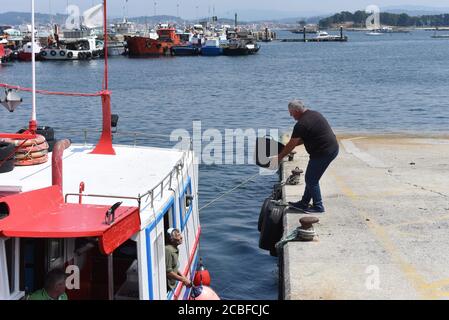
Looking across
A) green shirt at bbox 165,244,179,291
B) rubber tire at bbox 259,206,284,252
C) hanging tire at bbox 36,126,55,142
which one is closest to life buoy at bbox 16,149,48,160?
hanging tire at bbox 36,126,55,142

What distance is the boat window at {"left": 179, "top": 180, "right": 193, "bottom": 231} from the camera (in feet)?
36.9

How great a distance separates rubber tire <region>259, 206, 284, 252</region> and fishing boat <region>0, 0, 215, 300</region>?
211 centimetres

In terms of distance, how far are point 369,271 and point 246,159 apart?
705 inches

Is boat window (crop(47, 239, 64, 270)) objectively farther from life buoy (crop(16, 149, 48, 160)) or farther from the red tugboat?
the red tugboat

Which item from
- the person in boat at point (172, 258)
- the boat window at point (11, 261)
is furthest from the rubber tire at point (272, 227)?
the boat window at point (11, 261)

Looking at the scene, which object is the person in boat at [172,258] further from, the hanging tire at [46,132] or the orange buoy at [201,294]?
the hanging tire at [46,132]

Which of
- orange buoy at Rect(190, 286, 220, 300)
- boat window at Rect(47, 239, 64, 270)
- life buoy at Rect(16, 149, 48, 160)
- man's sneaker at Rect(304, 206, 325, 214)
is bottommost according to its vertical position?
orange buoy at Rect(190, 286, 220, 300)

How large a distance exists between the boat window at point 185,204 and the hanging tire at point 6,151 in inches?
102

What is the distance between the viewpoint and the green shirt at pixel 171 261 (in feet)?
31.2

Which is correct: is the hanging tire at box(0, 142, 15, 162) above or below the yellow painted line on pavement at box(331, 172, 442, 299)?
above

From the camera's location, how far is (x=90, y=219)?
763 centimetres

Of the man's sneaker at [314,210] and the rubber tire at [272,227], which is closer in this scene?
the man's sneaker at [314,210]

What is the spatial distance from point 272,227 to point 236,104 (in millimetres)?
38176
